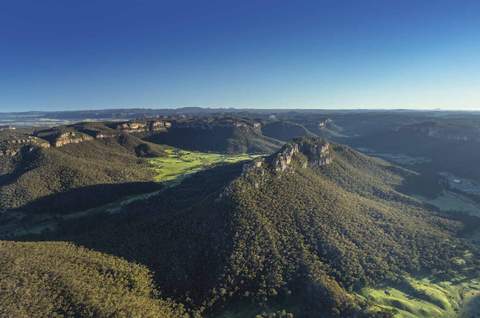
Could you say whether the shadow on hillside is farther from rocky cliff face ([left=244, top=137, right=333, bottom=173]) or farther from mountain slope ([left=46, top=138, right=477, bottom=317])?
rocky cliff face ([left=244, top=137, right=333, bottom=173])

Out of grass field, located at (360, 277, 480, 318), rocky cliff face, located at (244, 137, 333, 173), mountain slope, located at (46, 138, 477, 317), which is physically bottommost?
grass field, located at (360, 277, 480, 318)

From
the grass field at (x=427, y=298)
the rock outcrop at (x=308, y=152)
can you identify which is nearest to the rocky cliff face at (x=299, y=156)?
the rock outcrop at (x=308, y=152)

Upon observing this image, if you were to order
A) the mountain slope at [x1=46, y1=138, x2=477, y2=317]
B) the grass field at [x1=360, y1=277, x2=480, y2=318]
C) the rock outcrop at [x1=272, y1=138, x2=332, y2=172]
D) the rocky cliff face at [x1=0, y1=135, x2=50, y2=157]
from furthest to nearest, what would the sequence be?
1. the rocky cliff face at [x1=0, y1=135, x2=50, y2=157]
2. the rock outcrop at [x1=272, y1=138, x2=332, y2=172]
3. the grass field at [x1=360, y1=277, x2=480, y2=318]
4. the mountain slope at [x1=46, y1=138, x2=477, y2=317]

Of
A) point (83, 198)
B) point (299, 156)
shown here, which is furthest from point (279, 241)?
point (83, 198)

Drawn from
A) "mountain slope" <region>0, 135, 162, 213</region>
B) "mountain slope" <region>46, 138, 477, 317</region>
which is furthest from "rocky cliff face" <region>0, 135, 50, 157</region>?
"mountain slope" <region>46, 138, 477, 317</region>

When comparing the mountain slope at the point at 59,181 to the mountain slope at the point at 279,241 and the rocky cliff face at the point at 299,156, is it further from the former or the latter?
the rocky cliff face at the point at 299,156

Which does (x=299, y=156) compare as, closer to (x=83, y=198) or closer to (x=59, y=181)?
(x=83, y=198)

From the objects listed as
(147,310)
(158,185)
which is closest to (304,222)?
(147,310)

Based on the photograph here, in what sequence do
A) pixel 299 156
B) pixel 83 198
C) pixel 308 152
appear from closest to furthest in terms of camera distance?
pixel 299 156
pixel 308 152
pixel 83 198
